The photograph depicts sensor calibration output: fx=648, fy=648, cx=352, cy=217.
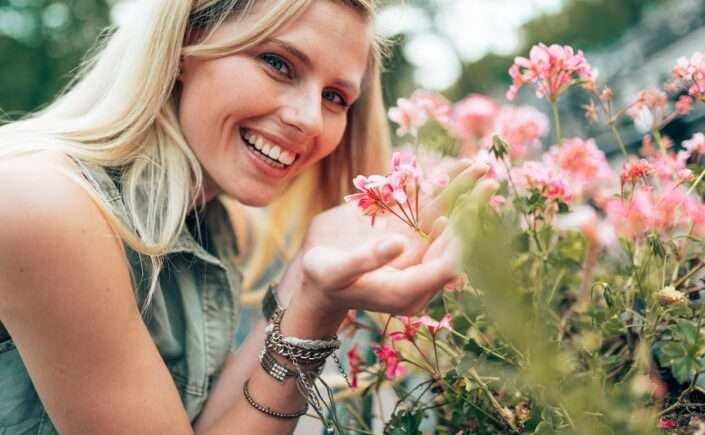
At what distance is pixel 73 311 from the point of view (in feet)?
3.61

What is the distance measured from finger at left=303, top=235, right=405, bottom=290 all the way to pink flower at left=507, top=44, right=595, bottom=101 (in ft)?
1.65

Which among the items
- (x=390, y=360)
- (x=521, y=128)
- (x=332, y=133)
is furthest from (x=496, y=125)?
(x=390, y=360)

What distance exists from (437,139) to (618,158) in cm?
181

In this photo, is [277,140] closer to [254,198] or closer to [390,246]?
[254,198]

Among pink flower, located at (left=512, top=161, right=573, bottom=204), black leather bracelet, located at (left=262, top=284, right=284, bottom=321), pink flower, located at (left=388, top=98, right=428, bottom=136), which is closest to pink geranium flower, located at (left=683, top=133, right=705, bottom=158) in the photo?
pink flower, located at (left=512, top=161, right=573, bottom=204)

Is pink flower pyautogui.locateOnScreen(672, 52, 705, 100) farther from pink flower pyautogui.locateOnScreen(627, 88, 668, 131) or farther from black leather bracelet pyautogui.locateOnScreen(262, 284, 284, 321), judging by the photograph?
black leather bracelet pyautogui.locateOnScreen(262, 284, 284, 321)

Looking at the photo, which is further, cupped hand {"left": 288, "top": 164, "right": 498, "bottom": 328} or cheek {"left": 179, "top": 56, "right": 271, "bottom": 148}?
cheek {"left": 179, "top": 56, "right": 271, "bottom": 148}

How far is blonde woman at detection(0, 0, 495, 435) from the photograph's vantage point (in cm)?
108

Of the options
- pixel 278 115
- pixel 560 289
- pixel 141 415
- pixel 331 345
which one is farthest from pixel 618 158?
pixel 141 415

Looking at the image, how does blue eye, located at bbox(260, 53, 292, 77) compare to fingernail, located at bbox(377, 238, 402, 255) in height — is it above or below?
above

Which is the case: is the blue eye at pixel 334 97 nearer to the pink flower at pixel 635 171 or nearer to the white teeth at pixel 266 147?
the white teeth at pixel 266 147

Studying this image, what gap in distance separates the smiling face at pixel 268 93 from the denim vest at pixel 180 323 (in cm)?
19

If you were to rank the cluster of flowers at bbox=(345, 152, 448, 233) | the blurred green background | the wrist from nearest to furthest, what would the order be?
the cluster of flowers at bbox=(345, 152, 448, 233)
the wrist
the blurred green background

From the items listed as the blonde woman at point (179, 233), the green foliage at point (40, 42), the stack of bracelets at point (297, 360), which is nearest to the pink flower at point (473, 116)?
the blonde woman at point (179, 233)
